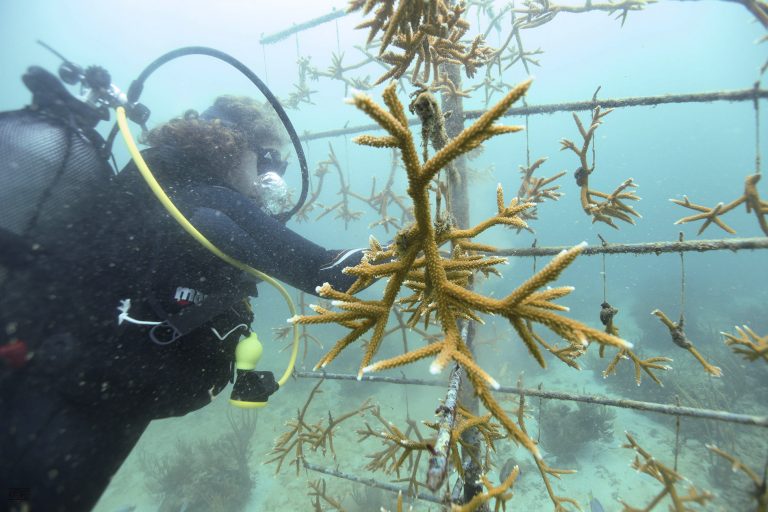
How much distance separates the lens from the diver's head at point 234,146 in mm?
3217

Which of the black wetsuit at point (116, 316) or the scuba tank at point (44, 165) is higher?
the scuba tank at point (44, 165)

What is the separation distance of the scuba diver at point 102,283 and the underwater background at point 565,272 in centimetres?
75

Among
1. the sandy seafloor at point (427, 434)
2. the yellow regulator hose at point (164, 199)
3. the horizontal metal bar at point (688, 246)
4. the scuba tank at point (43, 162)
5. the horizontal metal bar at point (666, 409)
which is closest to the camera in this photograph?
the horizontal metal bar at point (666, 409)

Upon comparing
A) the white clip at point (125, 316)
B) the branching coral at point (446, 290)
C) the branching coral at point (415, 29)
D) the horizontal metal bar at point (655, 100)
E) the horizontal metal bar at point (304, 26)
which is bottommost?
the white clip at point (125, 316)

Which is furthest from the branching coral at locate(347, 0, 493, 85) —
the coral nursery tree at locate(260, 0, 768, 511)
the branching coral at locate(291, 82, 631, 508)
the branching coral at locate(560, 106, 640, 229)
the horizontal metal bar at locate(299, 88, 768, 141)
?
the branching coral at locate(560, 106, 640, 229)

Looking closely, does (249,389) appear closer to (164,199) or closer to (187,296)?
(187,296)

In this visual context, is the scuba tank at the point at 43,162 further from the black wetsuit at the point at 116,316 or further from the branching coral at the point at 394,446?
the branching coral at the point at 394,446

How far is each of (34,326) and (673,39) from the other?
18596cm

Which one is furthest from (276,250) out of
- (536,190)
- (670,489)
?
(670,489)

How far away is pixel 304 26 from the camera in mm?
7027

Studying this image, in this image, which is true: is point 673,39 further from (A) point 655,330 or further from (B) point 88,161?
(B) point 88,161

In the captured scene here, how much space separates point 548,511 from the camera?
724 centimetres

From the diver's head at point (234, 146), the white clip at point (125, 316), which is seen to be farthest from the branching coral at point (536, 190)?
the white clip at point (125, 316)

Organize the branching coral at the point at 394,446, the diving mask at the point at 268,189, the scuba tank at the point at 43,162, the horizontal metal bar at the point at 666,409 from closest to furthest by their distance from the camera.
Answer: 1. the branching coral at the point at 394,446
2. the horizontal metal bar at the point at 666,409
3. the scuba tank at the point at 43,162
4. the diving mask at the point at 268,189
